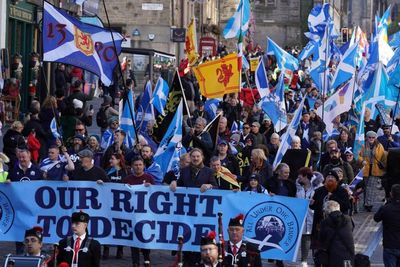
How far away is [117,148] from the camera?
71.4 ft

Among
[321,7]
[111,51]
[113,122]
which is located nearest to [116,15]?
[321,7]

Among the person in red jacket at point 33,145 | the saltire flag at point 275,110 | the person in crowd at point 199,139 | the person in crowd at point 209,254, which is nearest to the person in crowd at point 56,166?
the person in crowd at point 199,139

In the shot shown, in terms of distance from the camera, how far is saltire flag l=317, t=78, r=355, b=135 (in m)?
27.2

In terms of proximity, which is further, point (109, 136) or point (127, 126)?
point (109, 136)

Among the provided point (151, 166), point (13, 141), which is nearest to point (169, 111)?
point (13, 141)

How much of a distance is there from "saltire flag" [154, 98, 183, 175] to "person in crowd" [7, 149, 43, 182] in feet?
9.84

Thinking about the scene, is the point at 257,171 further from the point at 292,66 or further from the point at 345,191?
the point at 292,66

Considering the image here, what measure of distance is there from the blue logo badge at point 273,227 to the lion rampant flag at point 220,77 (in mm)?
11134

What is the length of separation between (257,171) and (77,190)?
3.52 metres

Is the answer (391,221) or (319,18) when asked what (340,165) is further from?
(319,18)

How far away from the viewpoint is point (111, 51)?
20.7 meters

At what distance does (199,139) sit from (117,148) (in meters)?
1.58

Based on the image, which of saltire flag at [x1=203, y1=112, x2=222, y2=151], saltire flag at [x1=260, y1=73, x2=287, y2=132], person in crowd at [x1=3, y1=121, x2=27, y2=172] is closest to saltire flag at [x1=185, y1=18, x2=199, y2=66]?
saltire flag at [x1=260, y1=73, x2=287, y2=132]

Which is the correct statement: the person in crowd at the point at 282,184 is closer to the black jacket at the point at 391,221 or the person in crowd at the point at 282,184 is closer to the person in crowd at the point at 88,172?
the black jacket at the point at 391,221
